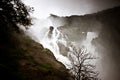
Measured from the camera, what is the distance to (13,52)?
132 feet

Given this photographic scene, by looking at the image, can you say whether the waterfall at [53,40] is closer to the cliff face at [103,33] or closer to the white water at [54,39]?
the white water at [54,39]

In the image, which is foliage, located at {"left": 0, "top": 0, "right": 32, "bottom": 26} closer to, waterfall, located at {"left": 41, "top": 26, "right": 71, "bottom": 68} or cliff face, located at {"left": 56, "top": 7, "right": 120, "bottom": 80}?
waterfall, located at {"left": 41, "top": 26, "right": 71, "bottom": 68}

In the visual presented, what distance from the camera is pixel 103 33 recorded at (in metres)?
111

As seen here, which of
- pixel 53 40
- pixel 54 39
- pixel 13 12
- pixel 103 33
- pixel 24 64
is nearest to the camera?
pixel 13 12

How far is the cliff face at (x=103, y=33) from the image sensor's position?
9775 centimetres

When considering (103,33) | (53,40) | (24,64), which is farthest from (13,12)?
(103,33)

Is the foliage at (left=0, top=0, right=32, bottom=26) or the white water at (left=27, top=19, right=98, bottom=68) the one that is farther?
the white water at (left=27, top=19, right=98, bottom=68)

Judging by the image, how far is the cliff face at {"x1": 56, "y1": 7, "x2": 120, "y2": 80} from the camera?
97.8 metres

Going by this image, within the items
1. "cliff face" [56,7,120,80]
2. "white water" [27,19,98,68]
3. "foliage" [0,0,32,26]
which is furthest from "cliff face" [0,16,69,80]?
"cliff face" [56,7,120,80]

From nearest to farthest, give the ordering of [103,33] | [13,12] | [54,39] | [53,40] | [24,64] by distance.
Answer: [13,12] → [24,64] → [53,40] → [54,39] → [103,33]

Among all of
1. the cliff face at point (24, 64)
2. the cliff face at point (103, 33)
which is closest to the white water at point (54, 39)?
the cliff face at point (103, 33)

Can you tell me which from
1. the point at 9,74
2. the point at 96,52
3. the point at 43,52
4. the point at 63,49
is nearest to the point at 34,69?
the point at 9,74

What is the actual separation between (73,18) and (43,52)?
78123 millimetres

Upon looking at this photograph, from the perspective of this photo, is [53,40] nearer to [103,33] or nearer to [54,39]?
[54,39]
